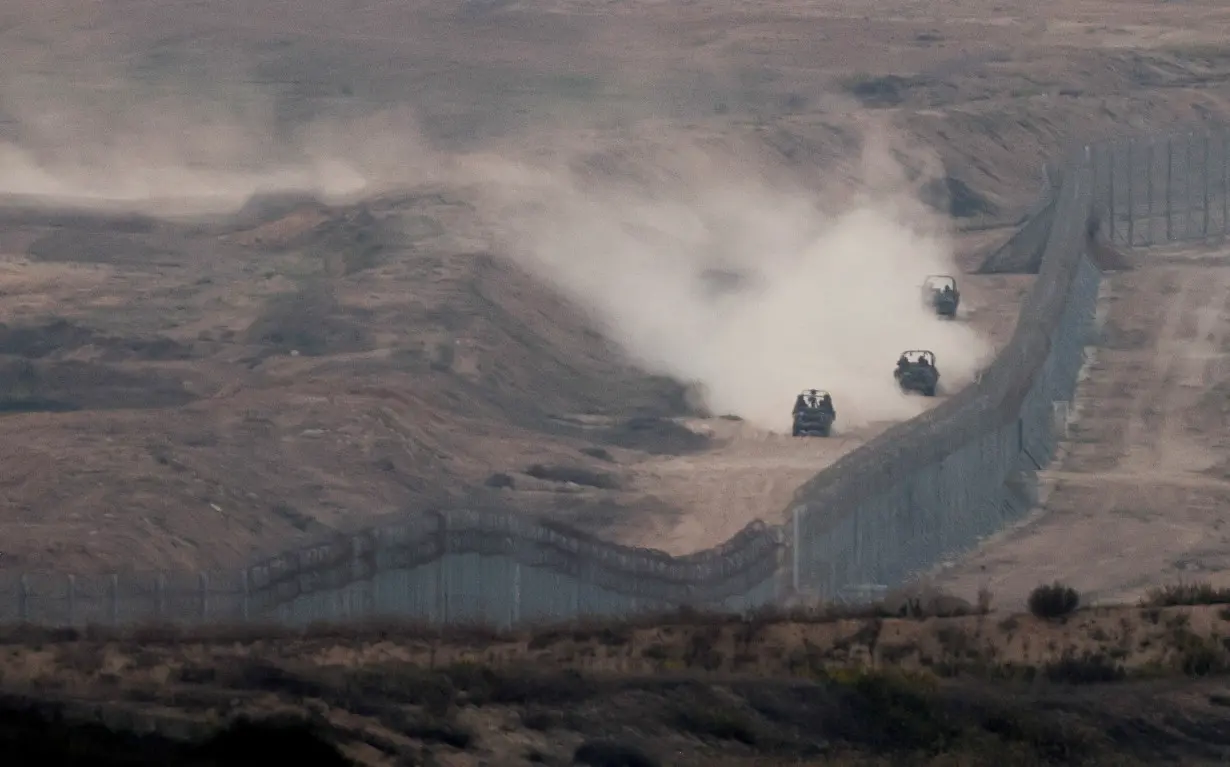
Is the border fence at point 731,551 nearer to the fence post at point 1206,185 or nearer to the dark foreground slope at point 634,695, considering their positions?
the dark foreground slope at point 634,695

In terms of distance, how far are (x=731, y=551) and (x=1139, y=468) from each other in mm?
17038

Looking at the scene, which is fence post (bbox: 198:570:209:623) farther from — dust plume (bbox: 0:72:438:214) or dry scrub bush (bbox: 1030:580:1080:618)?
dust plume (bbox: 0:72:438:214)

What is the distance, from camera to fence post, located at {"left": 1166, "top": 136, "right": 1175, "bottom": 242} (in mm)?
81250

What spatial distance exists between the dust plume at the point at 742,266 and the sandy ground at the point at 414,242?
1313 mm

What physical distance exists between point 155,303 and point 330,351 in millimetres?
6841

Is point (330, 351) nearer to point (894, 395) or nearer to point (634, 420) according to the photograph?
point (634, 420)

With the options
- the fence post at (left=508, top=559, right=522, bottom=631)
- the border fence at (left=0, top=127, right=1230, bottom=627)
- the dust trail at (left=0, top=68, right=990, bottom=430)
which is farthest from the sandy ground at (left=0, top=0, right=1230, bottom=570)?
the fence post at (left=508, top=559, right=522, bottom=631)

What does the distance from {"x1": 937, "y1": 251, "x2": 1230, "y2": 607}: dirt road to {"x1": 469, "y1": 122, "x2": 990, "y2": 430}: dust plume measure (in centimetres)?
383

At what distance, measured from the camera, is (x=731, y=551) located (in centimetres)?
3566

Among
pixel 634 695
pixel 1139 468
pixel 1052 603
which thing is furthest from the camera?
pixel 1139 468

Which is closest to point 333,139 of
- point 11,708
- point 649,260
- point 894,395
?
point 649,260

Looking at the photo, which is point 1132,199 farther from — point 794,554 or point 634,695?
point 634,695

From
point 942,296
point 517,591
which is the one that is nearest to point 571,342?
point 942,296

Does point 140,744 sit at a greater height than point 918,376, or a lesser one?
lesser
